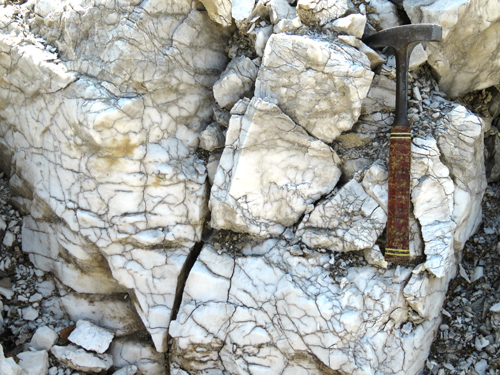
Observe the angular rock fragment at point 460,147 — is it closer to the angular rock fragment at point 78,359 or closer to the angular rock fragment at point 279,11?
the angular rock fragment at point 279,11

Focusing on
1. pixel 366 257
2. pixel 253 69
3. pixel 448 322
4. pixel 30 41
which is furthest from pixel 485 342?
pixel 30 41

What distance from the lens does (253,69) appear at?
116 inches

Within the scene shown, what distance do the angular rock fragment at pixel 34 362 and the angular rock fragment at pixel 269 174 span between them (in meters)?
1.49

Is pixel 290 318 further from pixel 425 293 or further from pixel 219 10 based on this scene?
pixel 219 10

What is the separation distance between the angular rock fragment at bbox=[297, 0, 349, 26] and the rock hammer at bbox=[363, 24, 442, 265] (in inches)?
12.0

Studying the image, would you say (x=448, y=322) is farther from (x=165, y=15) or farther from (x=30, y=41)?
(x=30, y=41)

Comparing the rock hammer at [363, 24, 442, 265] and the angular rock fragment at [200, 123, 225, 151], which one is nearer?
the rock hammer at [363, 24, 442, 265]

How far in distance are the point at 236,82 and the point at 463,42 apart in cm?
152

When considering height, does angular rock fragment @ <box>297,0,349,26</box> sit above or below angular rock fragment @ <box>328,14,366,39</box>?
above

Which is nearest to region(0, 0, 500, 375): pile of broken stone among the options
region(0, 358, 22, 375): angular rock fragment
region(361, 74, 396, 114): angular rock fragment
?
region(361, 74, 396, 114): angular rock fragment

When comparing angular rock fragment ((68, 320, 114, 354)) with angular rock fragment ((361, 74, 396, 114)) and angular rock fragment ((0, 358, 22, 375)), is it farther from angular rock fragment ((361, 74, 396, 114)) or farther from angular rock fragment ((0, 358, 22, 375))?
angular rock fragment ((361, 74, 396, 114))

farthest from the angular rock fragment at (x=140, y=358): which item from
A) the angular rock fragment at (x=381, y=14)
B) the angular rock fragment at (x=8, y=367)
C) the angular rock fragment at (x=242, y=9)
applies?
the angular rock fragment at (x=381, y=14)

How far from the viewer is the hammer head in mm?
2539

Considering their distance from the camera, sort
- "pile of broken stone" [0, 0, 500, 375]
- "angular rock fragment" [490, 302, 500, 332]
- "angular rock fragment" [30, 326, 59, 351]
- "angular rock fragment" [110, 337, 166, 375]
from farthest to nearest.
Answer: "angular rock fragment" [110, 337, 166, 375] < "angular rock fragment" [30, 326, 59, 351] < "angular rock fragment" [490, 302, 500, 332] < "pile of broken stone" [0, 0, 500, 375]
